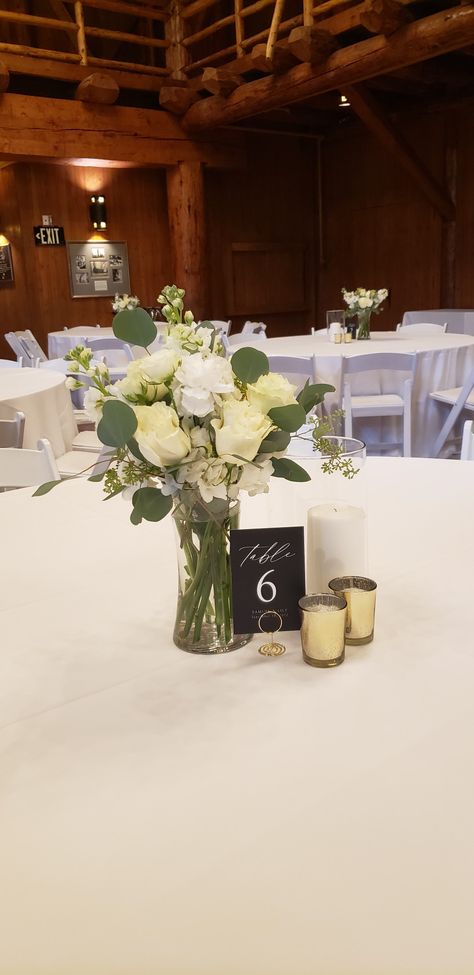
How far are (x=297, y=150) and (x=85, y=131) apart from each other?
421 cm

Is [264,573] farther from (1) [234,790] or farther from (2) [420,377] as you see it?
(2) [420,377]

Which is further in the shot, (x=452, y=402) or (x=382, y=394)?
(x=382, y=394)

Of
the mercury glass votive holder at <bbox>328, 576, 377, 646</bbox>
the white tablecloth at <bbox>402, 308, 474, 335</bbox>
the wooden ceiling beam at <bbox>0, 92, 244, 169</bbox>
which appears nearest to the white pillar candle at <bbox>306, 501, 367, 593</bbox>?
the mercury glass votive holder at <bbox>328, 576, 377, 646</bbox>

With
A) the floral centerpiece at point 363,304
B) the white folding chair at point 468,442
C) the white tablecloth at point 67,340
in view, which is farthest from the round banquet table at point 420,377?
the white tablecloth at point 67,340

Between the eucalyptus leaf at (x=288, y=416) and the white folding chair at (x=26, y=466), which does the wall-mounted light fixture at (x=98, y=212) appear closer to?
the white folding chair at (x=26, y=466)

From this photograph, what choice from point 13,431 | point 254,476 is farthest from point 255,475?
point 13,431

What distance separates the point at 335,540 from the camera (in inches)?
40.6

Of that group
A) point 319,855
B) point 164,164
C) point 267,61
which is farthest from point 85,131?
point 319,855

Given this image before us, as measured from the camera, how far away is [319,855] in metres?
0.66

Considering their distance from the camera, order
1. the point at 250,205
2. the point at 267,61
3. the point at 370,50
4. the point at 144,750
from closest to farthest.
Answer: the point at 144,750 → the point at 370,50 → the point at 267,61 → the point at 250,205

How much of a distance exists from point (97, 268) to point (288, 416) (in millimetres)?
9441

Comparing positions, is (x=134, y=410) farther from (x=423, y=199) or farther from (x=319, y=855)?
(x=423, y=199)

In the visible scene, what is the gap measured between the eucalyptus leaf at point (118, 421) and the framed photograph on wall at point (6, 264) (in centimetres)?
915

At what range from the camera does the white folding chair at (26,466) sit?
2.00 meters
